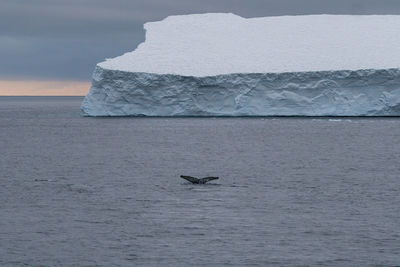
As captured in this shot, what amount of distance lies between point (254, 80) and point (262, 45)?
9.19m

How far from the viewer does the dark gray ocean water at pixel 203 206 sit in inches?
530

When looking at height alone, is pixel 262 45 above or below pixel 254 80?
above

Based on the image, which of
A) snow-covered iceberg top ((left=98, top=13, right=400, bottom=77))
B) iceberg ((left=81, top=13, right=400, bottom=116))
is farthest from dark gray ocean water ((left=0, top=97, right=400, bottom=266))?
snow-covered iceberg top ((left=98, top=13, right=400, bottom=77))

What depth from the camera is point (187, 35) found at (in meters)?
52.3

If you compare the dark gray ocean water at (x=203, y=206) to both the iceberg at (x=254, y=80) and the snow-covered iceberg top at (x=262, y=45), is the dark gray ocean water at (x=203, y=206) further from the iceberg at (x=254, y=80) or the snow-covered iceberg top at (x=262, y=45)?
the snow-covered iceberg top at (x=262, y=45)

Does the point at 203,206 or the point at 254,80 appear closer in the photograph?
the point at 203,206

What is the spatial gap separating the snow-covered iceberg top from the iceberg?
6 centimetres

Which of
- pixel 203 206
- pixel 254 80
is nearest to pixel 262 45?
pixel 254 80

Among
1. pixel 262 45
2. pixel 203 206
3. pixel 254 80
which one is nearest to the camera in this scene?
pixel 203 206

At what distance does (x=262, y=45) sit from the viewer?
50.6 metres

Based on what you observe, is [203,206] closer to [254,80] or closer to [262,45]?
[254,80]

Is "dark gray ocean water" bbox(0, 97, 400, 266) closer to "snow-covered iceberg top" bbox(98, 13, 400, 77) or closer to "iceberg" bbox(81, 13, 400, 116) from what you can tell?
"iceberg" bbox(81, 13, 400, 116)

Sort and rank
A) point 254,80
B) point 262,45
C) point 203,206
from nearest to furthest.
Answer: point 203,206 → point 254,80 → point 262,45

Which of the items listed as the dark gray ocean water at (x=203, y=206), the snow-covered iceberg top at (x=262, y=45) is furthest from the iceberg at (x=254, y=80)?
the dark gray ocean water at (x=203, y=206)
